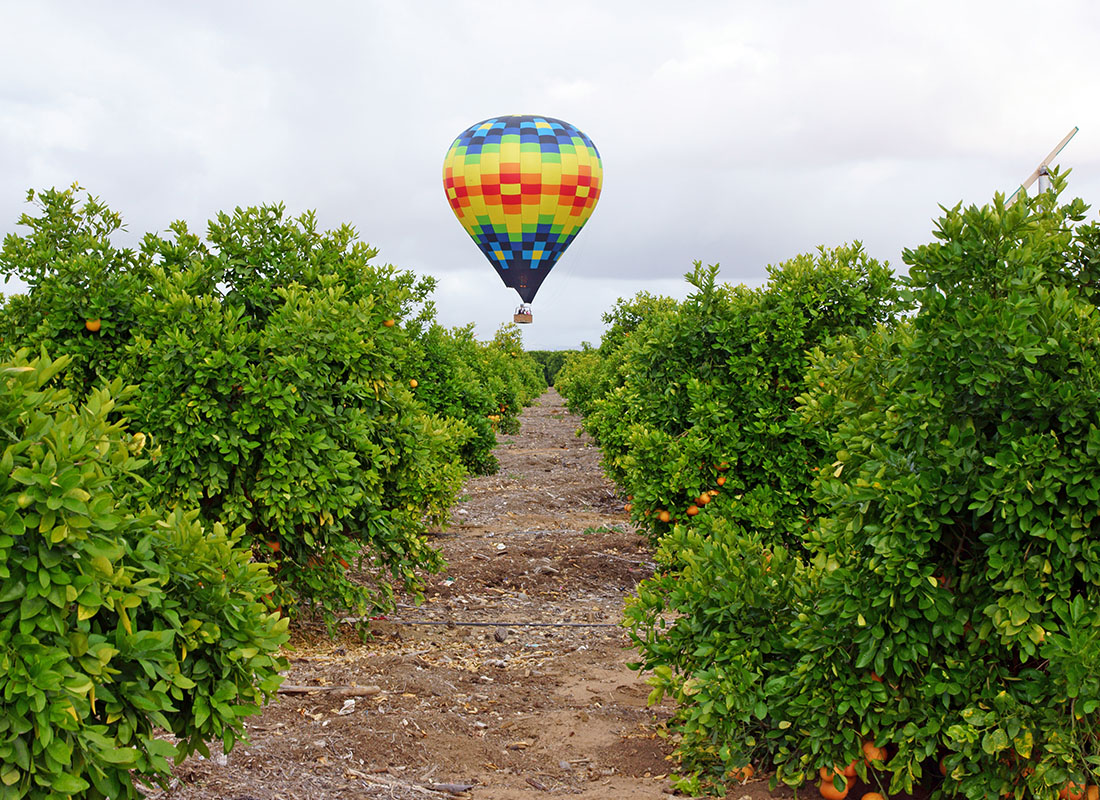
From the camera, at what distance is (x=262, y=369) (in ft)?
22.7

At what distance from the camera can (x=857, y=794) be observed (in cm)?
516

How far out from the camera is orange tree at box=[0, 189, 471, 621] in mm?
6812

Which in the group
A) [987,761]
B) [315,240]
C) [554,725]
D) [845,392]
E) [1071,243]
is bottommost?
[554,725]

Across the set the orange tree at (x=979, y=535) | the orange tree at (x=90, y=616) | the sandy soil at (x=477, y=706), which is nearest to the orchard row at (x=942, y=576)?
the orange tree at (x=979, y=535)

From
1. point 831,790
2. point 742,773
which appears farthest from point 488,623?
point 831,790

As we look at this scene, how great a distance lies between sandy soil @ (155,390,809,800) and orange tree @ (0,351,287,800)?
57.7 inches

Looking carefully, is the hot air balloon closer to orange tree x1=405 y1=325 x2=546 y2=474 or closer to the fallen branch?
orange tree x1=405 y1=325 x2=546 y2=474

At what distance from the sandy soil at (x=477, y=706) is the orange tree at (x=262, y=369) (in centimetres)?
77

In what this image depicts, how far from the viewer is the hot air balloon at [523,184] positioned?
93.9ft

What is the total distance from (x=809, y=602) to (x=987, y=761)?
3.72 feet

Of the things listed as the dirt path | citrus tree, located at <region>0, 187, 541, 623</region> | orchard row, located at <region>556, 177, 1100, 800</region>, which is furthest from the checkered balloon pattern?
orchard row, located at <region>556, 177, 1100, 800</region>

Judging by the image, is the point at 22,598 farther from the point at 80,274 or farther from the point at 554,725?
the point at 80,274

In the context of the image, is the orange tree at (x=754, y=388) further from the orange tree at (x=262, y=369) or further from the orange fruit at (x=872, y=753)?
the orange fruit at (x=872, y=753)

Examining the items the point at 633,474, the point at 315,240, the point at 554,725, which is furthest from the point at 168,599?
the point at 633,474
